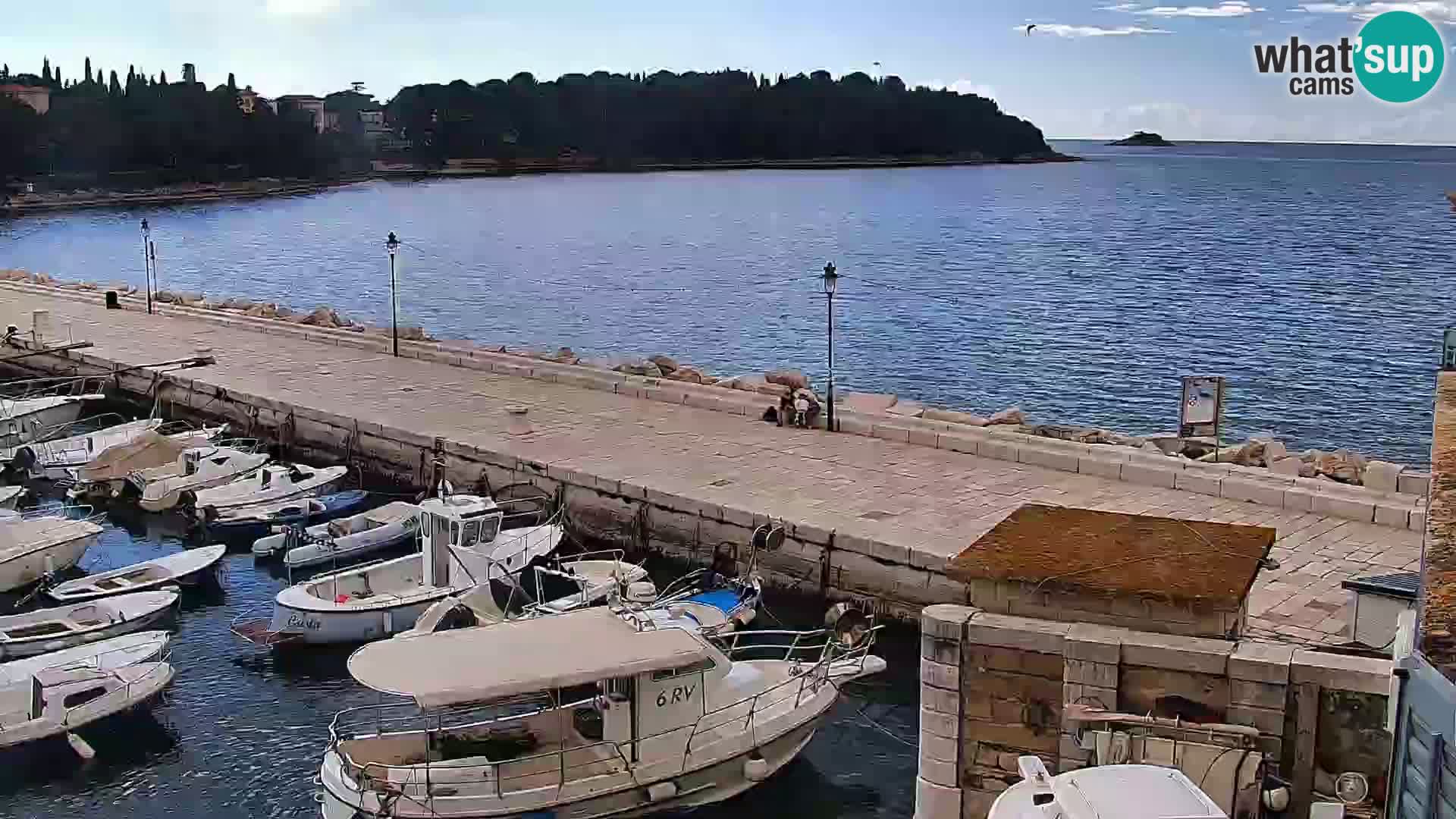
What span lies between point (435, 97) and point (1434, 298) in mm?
136730

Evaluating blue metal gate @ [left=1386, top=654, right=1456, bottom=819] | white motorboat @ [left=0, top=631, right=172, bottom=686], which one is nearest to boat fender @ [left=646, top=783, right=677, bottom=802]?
white motorboat @ [left=0, top=631, right=172, bottom=686]

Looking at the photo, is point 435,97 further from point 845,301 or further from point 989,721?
point 989,721

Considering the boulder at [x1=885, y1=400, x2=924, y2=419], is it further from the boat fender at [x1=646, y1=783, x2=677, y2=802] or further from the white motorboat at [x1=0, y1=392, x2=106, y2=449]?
the white motorboat at [x1=0, y1=392, x2=106, y2=449]

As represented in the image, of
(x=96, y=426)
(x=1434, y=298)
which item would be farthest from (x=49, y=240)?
(x=1434, y=298)

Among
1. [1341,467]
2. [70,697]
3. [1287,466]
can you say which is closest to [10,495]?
[70,697]

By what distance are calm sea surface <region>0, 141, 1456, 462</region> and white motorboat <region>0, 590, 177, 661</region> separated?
71.9 feet

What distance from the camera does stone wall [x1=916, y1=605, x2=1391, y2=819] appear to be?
Answer: 8664 mm

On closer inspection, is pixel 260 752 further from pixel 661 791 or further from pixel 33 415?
pixel 33 415

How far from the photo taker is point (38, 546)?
17609mm

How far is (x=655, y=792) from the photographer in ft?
37.9

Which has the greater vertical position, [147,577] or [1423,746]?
[1423,746]

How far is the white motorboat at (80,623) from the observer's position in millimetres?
14914

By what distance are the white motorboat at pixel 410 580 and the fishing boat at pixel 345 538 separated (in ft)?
4.57

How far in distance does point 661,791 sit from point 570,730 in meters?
0.96
